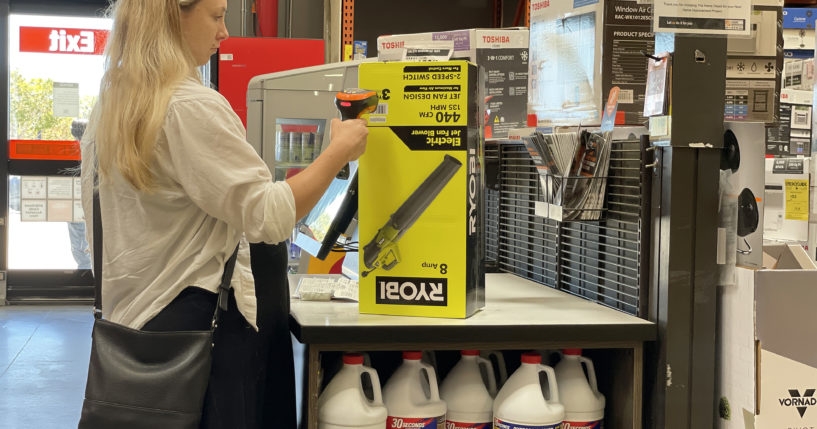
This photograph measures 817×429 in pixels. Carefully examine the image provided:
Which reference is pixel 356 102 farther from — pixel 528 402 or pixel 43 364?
pixel 43 364

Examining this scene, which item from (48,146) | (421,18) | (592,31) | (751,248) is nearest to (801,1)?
(421,18)

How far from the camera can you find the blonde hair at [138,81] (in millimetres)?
1575

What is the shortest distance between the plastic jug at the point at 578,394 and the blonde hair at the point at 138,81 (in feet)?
3.17

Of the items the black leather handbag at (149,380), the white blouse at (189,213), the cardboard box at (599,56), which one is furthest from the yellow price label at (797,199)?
the black leather handbag at (149,380)

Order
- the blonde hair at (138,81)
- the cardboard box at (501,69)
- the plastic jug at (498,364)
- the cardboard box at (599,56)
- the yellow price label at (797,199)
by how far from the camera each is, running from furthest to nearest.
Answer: the yellow price label at (797,199)
the cardboard box at (501,69)
the cardboard box at (599,56)
the plastic jug at (498,364)
the blonde hair at (138,81)

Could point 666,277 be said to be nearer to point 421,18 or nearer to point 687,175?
point 687,175

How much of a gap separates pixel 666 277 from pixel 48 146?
21.9 ft

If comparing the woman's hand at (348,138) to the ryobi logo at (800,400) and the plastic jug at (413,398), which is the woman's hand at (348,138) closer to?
the plastic jug at (413,398)

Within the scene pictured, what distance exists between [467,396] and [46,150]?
253 inches

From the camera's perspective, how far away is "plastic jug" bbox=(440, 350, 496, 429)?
1.91 metres

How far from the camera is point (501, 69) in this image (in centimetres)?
308

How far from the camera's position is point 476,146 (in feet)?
6.40

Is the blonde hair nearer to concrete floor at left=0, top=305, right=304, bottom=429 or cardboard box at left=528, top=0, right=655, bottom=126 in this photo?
cardboard box at left=528, top=0, right=655, bottom=126

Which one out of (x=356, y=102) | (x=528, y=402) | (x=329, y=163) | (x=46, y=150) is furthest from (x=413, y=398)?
(x=46, y=150)
